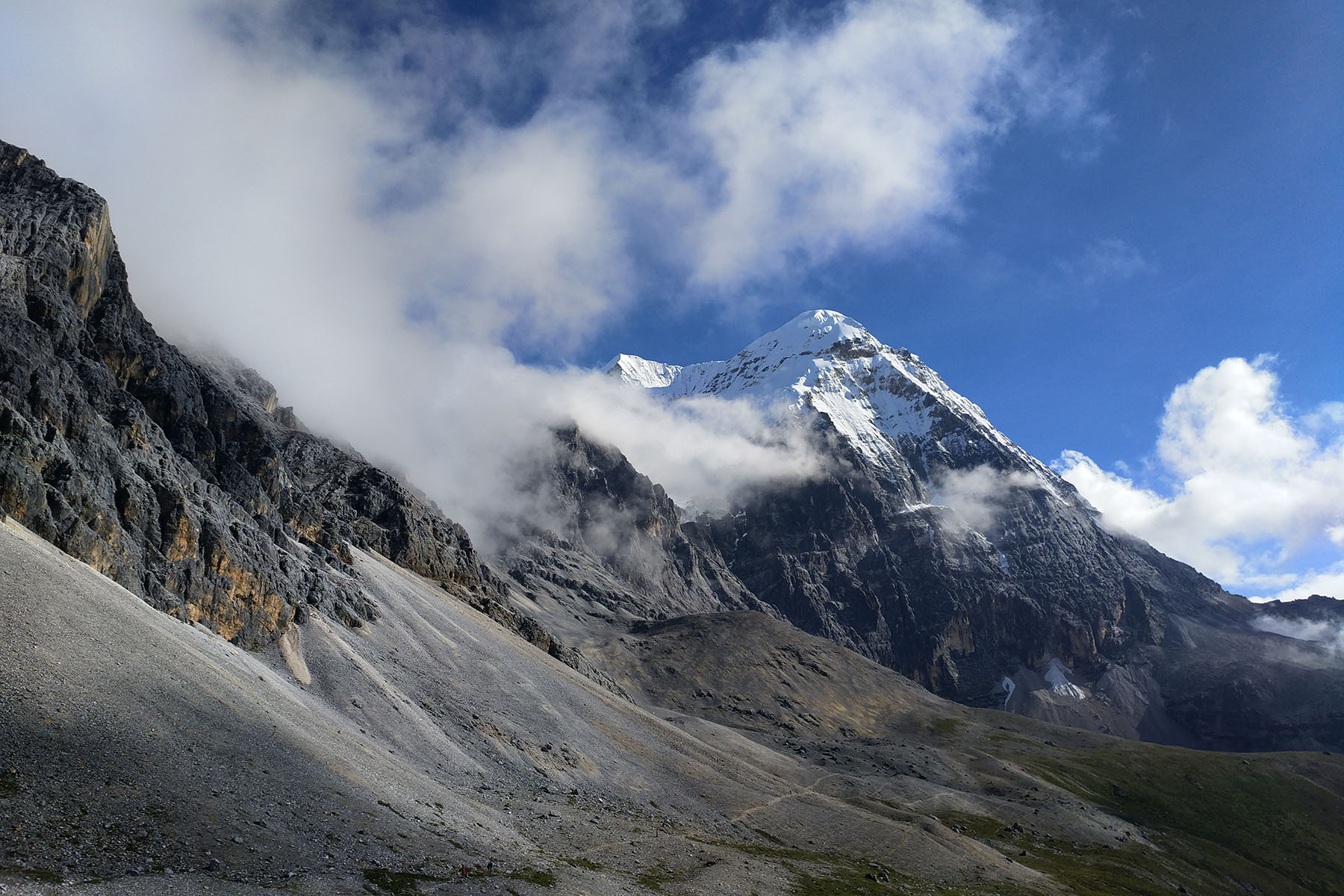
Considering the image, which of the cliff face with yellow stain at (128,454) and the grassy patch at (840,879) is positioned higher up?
the cliff face with yellow stain at (128,454)

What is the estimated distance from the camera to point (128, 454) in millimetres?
84938

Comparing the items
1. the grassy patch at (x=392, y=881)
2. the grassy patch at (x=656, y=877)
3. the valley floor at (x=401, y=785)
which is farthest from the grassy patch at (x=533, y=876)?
the grassy patch at (x=656, y=877)

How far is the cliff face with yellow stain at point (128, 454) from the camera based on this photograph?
71875mm

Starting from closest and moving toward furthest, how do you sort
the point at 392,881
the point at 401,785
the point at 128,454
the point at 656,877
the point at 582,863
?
the point at 392,881, the point at 401,785, the point at 582,863, the point at 656,877, the point at 128,454

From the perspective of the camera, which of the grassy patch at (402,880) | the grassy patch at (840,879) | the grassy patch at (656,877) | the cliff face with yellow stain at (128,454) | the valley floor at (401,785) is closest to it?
the valley floor at (401,785)

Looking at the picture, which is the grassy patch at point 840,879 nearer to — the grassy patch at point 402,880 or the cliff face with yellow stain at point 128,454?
the grassy patch at point 402,880

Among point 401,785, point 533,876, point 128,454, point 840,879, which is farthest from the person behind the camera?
point 128,454

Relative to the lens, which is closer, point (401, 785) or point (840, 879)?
point (401, 785)

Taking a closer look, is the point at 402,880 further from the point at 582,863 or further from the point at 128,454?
the point at 128,454

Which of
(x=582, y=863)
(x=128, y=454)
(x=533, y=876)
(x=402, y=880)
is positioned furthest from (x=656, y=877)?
(x=128, y=454)

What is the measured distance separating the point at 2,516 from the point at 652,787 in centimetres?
7133

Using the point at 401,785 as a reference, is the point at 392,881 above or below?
below

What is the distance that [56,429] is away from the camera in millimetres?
76625

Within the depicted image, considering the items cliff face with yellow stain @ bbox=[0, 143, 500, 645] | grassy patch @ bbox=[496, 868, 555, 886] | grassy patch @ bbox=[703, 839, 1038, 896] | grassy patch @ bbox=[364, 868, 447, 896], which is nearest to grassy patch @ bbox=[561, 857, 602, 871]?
grassy patch @ bbox=[496, 868, 555, 886]
